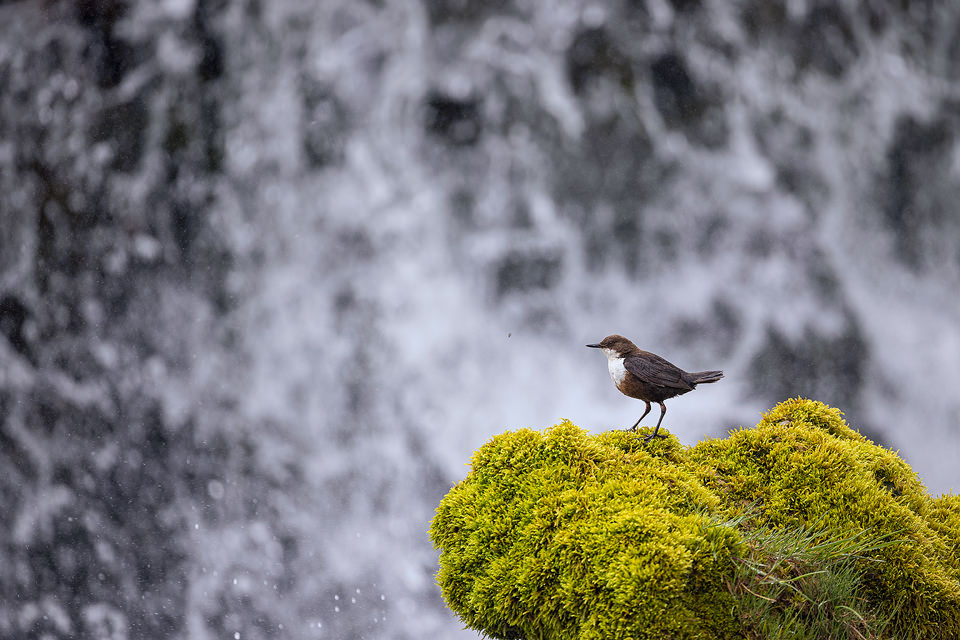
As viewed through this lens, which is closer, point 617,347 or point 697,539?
point 697,539

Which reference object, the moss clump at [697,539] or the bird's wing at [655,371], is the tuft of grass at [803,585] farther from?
the bird's wing at [655,371]

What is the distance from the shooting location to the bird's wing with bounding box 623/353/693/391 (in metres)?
2.01

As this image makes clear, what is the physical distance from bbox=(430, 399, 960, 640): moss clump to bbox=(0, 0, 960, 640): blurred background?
2.56 meters

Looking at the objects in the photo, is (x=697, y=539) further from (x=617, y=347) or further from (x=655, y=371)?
(x=617, y=347)

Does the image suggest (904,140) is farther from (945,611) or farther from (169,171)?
A: (169,171)

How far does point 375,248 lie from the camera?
495 centimetres

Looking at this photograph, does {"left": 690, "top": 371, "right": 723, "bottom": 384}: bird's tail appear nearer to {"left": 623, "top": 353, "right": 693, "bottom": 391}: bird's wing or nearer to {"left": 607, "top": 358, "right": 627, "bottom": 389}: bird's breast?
{"left": 623, "top": 353, "right": 693, "bottom": 391}: bird's wing

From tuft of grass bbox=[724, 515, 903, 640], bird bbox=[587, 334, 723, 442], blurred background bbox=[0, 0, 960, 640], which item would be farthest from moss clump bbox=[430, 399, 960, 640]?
blurred background bbox=[0, 0, 960, 640]

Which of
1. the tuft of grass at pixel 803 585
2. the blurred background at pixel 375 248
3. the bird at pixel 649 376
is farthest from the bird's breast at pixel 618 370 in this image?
the blurred background at pixel 375 248

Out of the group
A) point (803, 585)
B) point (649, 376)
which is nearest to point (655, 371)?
point (649, 376)

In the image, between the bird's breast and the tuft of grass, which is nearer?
the tuft of grass

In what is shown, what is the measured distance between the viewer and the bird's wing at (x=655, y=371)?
2010mm

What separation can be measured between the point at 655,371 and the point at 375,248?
325cm

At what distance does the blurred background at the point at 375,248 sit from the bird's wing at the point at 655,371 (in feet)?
8.62
